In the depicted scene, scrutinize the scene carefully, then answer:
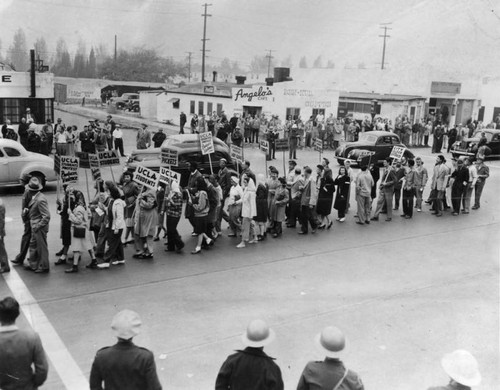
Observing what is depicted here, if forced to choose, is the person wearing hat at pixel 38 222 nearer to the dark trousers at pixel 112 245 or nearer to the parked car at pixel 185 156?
the dark trousers at pixel 112 245

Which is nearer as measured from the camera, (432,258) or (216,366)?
(216,366)

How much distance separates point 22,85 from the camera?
91.9ft

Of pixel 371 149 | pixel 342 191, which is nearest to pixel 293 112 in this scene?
pixel 371 149

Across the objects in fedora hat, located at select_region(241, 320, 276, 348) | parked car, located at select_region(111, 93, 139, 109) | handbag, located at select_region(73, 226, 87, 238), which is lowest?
handbag, located at select_region(73, 226, 87, 238)

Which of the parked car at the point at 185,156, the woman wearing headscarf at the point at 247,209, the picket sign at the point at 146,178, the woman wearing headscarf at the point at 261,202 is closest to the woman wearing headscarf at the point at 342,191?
the woman wearing headscarf at the point at 261,202

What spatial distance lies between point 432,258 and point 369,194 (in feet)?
9.19

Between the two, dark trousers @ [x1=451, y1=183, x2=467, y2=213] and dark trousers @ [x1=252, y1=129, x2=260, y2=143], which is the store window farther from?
dark trousers @ [x1=451, y1=183, x2=467, y2=213]

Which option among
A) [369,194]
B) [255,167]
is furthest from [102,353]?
[255,167]

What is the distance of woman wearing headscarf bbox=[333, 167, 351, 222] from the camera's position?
14.4 meters

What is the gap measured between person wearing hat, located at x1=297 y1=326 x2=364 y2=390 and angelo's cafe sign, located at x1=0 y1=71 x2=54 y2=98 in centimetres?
2664

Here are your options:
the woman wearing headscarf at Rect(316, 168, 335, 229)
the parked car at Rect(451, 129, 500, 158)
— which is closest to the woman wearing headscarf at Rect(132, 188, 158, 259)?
the woman wearing headscarf at Rect(316, 168, 335, 229)

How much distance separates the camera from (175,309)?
29.1ft

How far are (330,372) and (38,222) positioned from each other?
279 inches

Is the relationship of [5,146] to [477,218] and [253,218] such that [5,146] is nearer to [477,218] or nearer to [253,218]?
[253,218]
